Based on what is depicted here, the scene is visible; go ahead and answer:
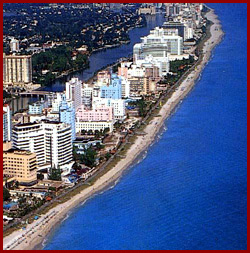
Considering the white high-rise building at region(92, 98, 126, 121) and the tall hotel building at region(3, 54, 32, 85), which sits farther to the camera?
the tall hotel building at region(3, 54, 32, 85)

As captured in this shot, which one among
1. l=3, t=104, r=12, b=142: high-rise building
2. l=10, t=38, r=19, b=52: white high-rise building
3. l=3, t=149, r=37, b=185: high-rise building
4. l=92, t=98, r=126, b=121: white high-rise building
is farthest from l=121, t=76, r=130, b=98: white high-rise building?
l=10, t=38, r=19, b=52: white high-rise building

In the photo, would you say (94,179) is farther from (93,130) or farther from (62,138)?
(93,130)

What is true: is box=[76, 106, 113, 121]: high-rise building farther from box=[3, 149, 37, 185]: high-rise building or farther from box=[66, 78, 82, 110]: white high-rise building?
box=[3, 149, 37, 185]: high-rise building

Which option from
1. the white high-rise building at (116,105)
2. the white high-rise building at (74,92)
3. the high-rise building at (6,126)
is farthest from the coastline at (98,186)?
the high-rise building at (6,126)

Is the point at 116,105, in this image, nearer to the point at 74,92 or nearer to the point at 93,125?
the point at 74,92

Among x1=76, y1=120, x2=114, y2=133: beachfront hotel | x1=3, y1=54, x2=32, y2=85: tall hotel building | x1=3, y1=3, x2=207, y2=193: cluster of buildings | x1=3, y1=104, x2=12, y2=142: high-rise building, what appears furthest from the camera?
x1=3, y1=54, x2=32, y2=85: tall hotel building

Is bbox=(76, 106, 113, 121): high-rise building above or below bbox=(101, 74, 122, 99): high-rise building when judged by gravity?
below

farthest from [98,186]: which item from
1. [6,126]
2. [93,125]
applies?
[93,125]
